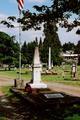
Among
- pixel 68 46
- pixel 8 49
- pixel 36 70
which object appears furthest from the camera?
pixel 8 49

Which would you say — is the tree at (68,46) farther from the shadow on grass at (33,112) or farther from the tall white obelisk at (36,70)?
the tall white obelisk at (36,70)

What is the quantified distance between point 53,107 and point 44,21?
140 inches

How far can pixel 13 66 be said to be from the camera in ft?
285

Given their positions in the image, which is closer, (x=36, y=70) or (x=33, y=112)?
(x=33, y=112)

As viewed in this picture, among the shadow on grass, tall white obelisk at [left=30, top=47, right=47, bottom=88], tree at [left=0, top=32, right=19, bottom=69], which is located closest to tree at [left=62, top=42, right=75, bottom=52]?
the shadow on grass

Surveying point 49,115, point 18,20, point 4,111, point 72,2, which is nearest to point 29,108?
point 4,111

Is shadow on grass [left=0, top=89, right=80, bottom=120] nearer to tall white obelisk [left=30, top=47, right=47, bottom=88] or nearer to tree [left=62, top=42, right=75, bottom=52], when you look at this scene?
tree [left=62, top=42, right=75, bottom=52]

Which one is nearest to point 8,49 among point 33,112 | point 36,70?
point 36,70

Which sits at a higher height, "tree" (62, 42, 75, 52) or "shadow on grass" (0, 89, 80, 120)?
"tree" (62, 42, 75, 52)

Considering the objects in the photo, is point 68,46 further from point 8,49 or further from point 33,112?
point 8,49

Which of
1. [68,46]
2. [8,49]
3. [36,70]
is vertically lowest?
[36,70]

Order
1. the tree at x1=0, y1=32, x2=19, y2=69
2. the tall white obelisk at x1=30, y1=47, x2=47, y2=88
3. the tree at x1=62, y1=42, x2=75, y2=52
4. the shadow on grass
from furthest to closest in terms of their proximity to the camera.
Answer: the tree at x1=0, y1=32, x2=19, y2=69
the tall white obelisk at x1=30, y1=47, x2=47, y2=88
the tree at x1=62, y1=42, x2=75, y2=52
the shadow on grass

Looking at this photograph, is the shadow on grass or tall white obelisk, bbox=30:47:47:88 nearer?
the shadow on grass

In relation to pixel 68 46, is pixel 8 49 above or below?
above
